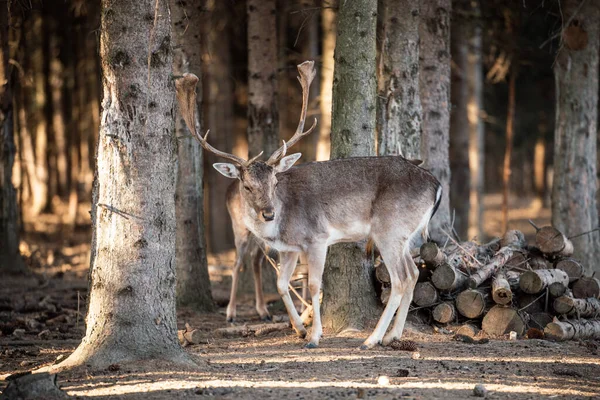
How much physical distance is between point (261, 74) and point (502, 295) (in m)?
5.93

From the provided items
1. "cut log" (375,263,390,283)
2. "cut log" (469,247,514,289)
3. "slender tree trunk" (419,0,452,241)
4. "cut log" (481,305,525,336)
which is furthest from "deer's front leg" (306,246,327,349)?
"slender tree trunk" (419,0,452,241)

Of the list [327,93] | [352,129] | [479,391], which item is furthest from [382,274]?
[327,93]

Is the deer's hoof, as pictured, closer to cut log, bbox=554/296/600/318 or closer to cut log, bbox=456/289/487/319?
cut log, bbox=456/289/487/319

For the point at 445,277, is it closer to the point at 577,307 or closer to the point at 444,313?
the point at 444,313

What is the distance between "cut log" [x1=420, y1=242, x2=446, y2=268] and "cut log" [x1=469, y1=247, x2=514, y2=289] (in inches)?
17.9

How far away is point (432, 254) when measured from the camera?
9.55 metres

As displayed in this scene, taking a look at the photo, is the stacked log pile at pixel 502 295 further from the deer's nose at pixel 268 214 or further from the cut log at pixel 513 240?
the deer's nose at pixel 268 214

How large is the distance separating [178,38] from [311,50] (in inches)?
377

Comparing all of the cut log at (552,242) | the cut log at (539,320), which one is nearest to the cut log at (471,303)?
the cut log at (539,320)

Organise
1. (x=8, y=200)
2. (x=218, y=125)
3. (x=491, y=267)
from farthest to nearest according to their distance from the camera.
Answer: (x=218, y=125)
(x=8, y=200)
(x=491, y=267)

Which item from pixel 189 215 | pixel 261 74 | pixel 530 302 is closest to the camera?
pixel 530 302

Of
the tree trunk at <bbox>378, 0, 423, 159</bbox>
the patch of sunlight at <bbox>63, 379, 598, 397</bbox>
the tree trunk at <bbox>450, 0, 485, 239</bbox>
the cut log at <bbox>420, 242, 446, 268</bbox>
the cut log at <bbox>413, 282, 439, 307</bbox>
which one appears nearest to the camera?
the patch of sunlight at <bbox>63, 379, 598, 397</bbox>

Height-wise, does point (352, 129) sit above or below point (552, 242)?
above

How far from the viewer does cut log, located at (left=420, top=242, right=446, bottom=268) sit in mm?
9555
